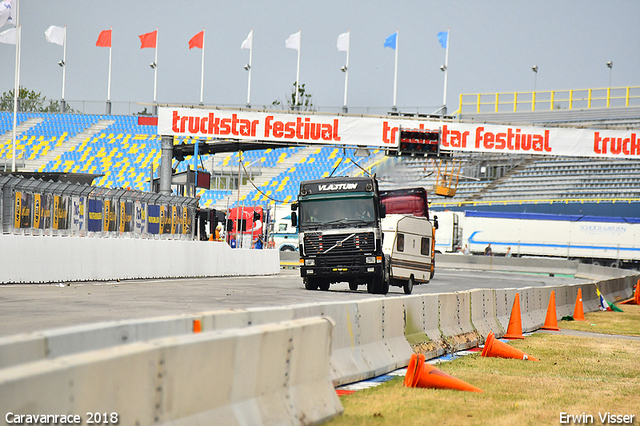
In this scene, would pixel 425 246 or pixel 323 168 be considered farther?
pixel 323 168

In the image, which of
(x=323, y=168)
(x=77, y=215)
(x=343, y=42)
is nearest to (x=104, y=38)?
(x=343, y=42)

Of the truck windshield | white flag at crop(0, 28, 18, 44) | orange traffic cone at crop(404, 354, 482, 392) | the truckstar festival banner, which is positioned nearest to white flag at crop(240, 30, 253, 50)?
the truckstar festival banner

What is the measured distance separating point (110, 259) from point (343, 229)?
22.2 ft

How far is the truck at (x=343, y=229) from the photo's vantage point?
24.1 metres

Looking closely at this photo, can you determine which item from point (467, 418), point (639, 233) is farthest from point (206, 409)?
point (639, 233)

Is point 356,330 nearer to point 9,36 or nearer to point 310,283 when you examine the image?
point 310,283

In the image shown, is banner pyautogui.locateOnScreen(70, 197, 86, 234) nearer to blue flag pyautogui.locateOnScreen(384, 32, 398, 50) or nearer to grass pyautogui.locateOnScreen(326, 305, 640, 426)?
grass pyautogui.locateOnScreen(326, 305, 640, 426)

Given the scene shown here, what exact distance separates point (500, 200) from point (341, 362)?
5544 cm

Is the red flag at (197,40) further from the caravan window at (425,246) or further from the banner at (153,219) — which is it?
the banner at (153,219)

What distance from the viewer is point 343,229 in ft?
79.6

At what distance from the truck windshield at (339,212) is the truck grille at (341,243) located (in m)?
0.32

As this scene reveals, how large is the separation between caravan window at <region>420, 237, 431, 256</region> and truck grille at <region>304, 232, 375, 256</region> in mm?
5330

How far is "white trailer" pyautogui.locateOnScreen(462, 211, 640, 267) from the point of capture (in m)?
55.2

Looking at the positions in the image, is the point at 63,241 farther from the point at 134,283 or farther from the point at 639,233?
the point at 639,233
